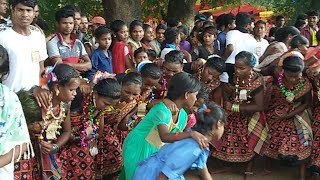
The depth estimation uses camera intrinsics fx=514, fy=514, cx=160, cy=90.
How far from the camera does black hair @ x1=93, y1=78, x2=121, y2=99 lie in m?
4.27

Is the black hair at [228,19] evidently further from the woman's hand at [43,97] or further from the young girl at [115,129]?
the woman's hand at [43,97]

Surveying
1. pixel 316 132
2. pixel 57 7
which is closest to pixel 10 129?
pixel 316 132

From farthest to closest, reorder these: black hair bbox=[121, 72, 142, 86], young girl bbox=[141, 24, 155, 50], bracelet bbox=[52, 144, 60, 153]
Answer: young girl bbox=[141, 24, 155, 50], black hair bbox=[121, 72, 142, 86], bracelet bbox=[52, 144, 60, 153]

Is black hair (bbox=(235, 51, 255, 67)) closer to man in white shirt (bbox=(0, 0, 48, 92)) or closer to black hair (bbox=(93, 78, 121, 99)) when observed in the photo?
black hair (bbox=(93, 78, 121, 99))

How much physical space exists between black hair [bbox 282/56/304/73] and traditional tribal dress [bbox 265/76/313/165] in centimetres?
27

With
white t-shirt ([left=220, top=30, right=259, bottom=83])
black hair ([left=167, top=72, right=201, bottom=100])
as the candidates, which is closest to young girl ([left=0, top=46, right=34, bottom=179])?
black hair ([left=167, top=72, right=201, bottom=100])

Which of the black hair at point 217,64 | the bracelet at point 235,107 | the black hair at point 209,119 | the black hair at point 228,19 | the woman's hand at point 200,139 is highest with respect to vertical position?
the black hair at point 228,19

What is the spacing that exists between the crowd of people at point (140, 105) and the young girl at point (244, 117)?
11 mm

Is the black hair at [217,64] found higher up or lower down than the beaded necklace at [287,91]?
higher up

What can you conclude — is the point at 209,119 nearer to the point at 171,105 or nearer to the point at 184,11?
the point at 171,105

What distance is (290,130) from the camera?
5.39 meters

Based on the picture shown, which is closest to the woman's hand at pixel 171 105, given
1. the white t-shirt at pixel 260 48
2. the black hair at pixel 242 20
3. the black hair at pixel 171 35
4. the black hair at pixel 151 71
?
the black hair at pixel 151 71

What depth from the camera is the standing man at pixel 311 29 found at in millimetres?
9281

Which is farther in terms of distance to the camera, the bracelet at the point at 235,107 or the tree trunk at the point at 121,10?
the tree trunk at the point at 121,10
